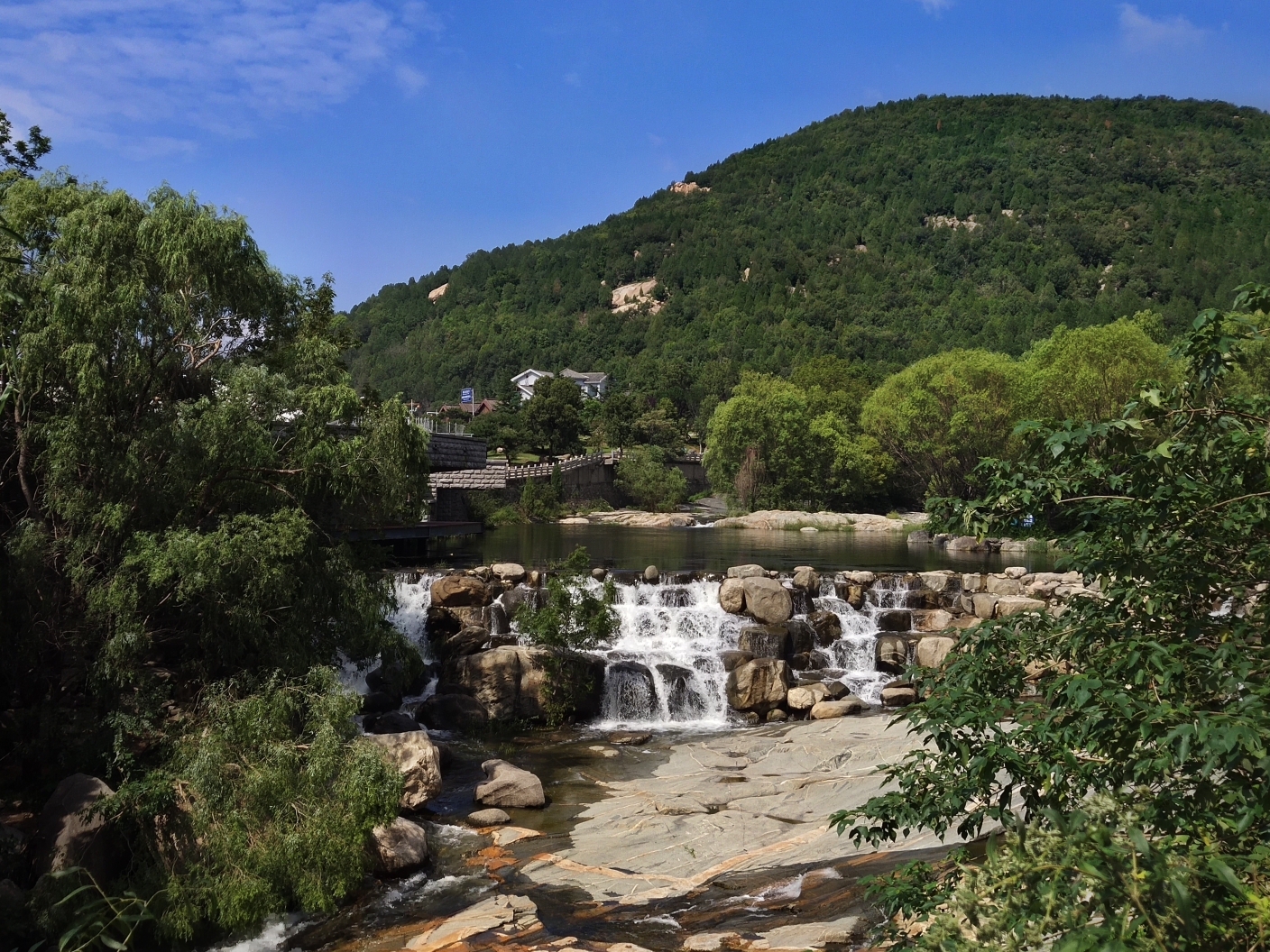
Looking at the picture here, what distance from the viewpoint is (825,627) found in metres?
25.1

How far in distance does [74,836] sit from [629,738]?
1052 centimetres

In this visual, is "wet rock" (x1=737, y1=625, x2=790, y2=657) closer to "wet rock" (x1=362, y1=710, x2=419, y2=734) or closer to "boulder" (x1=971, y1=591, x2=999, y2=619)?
"boulder" (x1=971, y1=591, x2=999, y2=619)

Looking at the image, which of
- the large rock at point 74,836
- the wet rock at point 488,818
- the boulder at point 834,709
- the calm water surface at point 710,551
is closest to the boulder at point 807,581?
the calm water surface at point 710,551

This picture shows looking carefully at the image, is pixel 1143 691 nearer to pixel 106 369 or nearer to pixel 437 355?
pixel 106 369

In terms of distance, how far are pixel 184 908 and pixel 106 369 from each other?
7064 millimetres

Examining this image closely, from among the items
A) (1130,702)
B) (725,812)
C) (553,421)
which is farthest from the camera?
(553,421)

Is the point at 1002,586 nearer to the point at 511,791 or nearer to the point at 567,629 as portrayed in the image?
the point at 567,629

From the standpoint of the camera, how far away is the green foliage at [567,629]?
2086 cm

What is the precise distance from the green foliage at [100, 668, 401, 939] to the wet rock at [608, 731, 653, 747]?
7568mm

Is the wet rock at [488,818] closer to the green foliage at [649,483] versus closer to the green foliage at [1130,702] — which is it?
the green foliage at [1130,702]

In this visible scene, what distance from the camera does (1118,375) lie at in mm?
50250

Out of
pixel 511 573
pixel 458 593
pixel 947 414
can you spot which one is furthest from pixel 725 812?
pixel 947 414

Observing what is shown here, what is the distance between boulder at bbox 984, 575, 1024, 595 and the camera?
27578 mm

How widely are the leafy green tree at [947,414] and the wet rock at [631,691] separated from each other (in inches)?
1659
